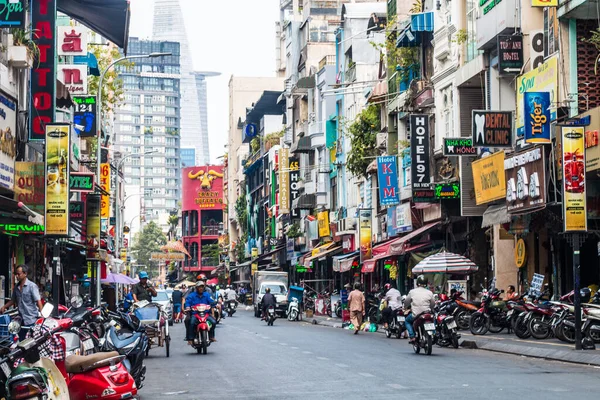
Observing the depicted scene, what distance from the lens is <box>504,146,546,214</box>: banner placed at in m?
30.0

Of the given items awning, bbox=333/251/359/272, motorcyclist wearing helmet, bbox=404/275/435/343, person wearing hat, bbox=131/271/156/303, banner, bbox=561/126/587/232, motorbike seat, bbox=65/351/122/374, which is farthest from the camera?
awning, bbox=333/251/359/272

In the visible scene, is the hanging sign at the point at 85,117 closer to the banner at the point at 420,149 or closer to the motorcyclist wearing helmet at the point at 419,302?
the banner at the point at 420,149

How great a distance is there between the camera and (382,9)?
232ft

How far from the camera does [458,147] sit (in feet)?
123

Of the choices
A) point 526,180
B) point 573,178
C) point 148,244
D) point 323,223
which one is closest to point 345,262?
point 323,223

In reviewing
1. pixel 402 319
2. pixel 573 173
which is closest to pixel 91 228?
pixel 402 319

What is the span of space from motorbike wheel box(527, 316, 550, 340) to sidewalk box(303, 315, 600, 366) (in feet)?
0.70

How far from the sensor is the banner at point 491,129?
34.5 meters

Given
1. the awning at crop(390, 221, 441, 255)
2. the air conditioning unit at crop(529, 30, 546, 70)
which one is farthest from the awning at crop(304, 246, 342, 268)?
the air conditioning unit at crop(529, 30, 546, 70)

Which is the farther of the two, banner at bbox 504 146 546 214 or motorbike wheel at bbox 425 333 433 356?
banner at bbox 504 146 546 214

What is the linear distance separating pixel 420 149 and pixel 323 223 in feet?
100

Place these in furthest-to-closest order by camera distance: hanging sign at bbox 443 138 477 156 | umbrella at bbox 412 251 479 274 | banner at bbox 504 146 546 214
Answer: hanging sign at bbox 443 138 477 156
umbrella at bbox 412 251 479 274
banner at bbox 504 146 546 214

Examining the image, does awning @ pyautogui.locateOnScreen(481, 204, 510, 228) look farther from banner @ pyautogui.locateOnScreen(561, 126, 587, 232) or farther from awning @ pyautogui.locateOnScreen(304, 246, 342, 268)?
awning @ pyautogui.locateOnScreen(304, 246, 342, 268)

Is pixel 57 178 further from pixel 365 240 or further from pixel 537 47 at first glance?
pixel 365 240
